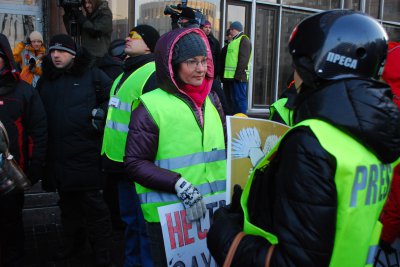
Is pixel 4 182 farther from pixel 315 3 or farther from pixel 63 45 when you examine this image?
pixel 315 3

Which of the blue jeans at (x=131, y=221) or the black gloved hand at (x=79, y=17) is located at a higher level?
the black gloved hand at (x=79, y=17)

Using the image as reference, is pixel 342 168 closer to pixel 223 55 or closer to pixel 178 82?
pixel 178 82

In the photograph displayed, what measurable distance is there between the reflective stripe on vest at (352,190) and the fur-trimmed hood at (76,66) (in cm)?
287

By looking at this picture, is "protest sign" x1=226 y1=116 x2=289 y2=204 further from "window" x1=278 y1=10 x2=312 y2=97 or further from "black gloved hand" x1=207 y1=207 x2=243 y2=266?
"window" x1=278 y1=10 x2=312 y2=97

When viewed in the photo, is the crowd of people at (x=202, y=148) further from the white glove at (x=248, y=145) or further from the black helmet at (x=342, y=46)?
the white glove at (x=248, y=145)

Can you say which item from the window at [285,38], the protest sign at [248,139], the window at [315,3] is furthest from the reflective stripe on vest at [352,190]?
the window at [315,3]

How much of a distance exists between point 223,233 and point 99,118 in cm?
238

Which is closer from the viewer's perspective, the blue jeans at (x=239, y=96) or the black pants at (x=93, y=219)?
the black pants at (x=93, y=219)

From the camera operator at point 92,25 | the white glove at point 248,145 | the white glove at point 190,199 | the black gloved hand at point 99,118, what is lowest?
the white glove at point 190,199

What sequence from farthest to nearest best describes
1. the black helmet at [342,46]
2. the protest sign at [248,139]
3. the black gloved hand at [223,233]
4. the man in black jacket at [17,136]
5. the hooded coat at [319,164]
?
the man in black jacket at [17,136]
the protest sign at [248,139]
the black gloved hand at [223,233]
the black helmet at [342,46]
the hooded coat at [319,164]

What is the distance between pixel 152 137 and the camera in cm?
251

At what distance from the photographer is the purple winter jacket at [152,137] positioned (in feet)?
8.05

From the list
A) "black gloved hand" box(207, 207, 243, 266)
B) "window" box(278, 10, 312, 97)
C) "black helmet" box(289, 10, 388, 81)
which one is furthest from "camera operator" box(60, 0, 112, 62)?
"window" box(278, 10, 312, 97)

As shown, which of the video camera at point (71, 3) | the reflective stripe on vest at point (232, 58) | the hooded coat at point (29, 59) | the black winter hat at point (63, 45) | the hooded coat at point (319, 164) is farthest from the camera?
the reflective stripe on vest at point (232, 58)
